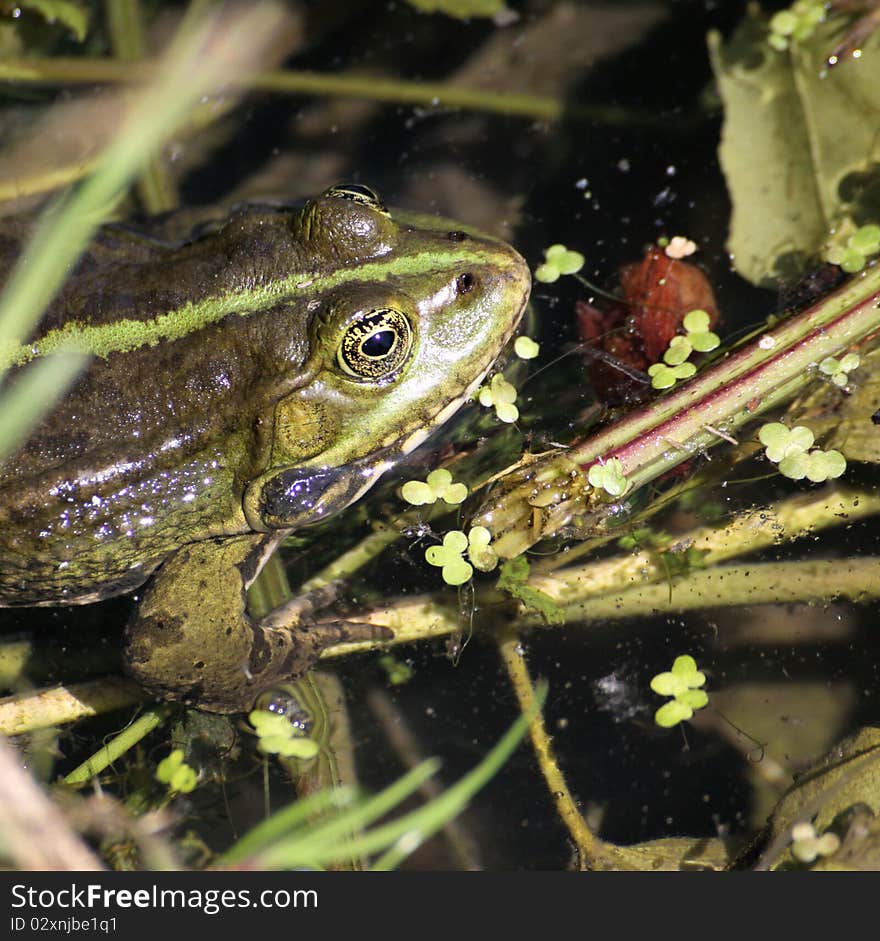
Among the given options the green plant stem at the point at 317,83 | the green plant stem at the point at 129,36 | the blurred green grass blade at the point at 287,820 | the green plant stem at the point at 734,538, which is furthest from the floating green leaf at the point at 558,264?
the blurred green grass blade at the point at 287,820

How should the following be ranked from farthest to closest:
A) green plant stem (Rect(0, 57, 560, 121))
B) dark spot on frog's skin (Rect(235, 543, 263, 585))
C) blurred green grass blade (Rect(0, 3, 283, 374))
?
green plant stem (Rect(0, 57, 560, 121)) < dark spot on frog's skin (Rect(235, 543, 263, 585)) < blurred green grass blade (Rect(0, 3, 283, 374))

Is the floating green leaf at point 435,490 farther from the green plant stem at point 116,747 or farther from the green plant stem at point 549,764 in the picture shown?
the green plant stem at point 116,747

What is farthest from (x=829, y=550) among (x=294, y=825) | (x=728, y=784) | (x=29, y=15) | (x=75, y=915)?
(x=29, y=15)

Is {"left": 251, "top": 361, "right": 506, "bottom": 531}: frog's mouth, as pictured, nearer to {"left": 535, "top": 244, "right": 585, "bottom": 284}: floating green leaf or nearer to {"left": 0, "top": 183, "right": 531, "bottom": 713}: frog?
{"left": 0, "top": 183, "right": 531, "bottom": 713}: frog

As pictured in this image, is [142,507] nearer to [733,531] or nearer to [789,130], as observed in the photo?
[733,531]

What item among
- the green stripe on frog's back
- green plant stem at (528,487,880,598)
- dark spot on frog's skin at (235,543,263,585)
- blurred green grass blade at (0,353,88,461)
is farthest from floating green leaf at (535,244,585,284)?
blurred green grass blade at (0,353,88,461)

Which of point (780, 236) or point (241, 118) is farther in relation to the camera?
point (241, 118)

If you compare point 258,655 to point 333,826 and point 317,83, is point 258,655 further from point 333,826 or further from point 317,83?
point 317,83
